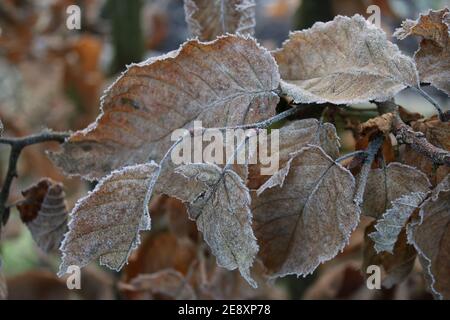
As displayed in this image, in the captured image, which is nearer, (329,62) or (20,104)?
(329,62)

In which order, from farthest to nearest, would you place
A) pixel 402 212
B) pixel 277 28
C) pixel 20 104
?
pixel 277 28, pixel 20 104, pixel 402 212

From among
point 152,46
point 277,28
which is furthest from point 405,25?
point 277,28

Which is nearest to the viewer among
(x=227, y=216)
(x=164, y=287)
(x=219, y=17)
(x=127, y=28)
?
(x=227, y=216)

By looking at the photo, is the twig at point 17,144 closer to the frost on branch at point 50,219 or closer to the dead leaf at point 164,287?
the frost on branch at point 50,219

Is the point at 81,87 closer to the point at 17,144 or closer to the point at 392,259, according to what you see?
the point at 17,144

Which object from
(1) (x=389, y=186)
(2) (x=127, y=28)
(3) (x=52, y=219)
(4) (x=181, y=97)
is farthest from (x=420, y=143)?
(2) (x=127, y=28)

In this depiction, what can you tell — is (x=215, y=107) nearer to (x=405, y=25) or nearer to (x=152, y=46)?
(x=405, y=25)
